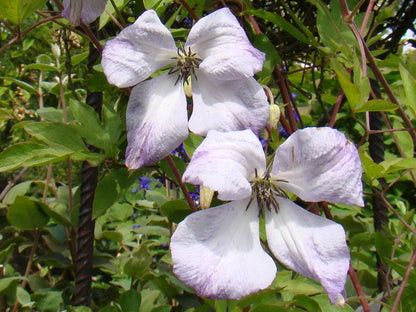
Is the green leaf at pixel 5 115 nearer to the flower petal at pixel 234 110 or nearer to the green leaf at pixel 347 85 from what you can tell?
the flower petal at pixel 234 110

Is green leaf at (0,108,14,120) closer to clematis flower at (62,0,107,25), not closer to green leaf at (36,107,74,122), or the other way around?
green leaf at (36,107,74,122)

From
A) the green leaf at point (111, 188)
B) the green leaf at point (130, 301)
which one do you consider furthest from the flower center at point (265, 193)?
the green leaf at point (130, 301)

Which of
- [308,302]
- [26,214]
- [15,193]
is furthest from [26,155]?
[15,193]

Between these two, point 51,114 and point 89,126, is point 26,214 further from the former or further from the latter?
point 89,126

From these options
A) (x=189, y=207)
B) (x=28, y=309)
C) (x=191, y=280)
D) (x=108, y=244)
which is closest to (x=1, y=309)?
(x=28, y=309)

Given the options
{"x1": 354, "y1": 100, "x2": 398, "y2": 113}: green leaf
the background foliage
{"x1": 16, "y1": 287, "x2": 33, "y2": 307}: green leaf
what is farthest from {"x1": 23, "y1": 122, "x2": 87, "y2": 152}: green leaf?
{"x1": 16, "y1": 287, "x2": 33, "y2": 307}: green leaf

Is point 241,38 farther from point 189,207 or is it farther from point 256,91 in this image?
point 189,207
